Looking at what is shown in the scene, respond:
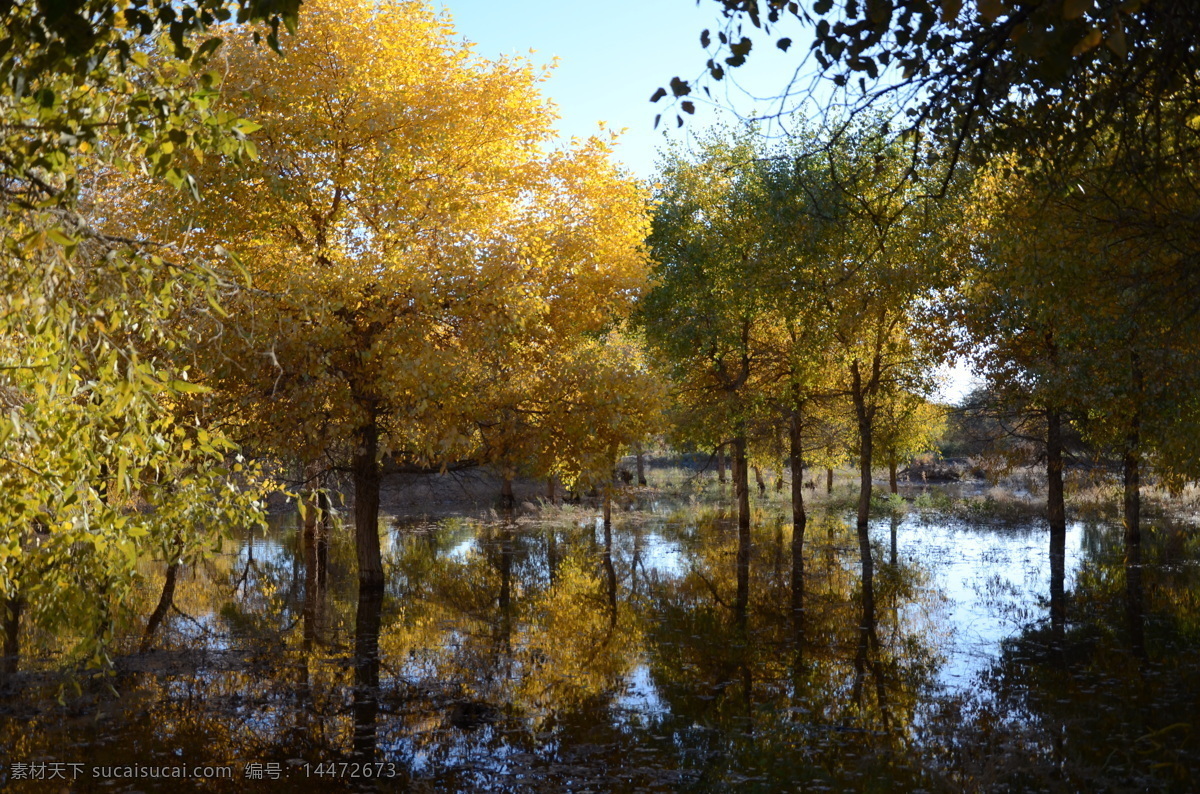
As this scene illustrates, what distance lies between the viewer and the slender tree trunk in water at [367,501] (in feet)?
57.8

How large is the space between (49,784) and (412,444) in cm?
763

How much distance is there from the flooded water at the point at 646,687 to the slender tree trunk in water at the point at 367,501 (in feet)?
2.07

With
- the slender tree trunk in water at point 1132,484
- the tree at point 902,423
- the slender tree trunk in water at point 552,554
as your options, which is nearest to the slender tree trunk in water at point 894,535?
the tree at point 902,423

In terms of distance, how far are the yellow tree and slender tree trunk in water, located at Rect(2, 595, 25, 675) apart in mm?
4153

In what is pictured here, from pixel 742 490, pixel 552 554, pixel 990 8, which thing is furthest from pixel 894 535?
pixel 990 8

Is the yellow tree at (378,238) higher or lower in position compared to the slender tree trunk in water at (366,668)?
higher

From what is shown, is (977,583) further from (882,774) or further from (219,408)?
(219,408)

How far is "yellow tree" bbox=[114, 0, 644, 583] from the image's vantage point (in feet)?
45.7

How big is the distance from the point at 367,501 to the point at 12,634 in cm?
591

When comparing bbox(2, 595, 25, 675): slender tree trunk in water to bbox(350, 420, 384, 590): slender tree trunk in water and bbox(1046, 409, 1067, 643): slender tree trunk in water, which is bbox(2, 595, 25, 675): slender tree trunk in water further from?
bbox(1046, 409, 1067, 643): slender tree trunk in water

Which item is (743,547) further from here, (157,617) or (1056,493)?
(157,617)

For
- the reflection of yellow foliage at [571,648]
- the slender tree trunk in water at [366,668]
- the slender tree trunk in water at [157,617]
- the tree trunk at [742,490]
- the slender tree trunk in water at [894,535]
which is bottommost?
the slender tree trunk in water at [894,535]

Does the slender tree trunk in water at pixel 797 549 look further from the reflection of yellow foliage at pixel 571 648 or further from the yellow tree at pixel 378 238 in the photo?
the yellow tree at pixel 378 238

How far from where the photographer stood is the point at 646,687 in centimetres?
1227
